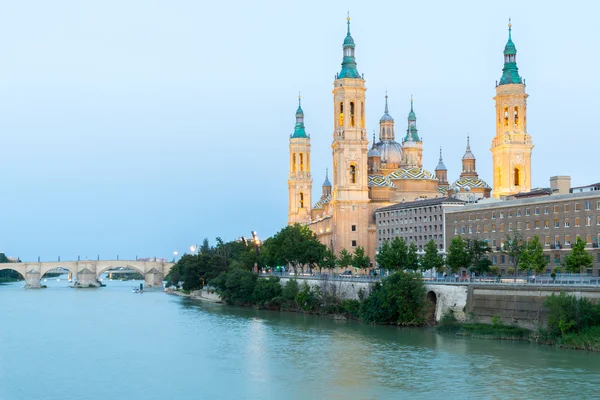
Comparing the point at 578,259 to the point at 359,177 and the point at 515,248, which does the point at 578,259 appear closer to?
the point at 515,248

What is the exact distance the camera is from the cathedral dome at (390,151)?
139 meters

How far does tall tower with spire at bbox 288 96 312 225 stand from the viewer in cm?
16475

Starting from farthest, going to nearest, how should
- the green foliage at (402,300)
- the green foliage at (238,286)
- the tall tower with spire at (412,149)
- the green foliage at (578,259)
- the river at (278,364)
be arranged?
the tall tower with spire at (412,149)
the green foliage at (238,286)
the green foliage at (402,300)
the green foliage at (578,259)
the river at (278,364)

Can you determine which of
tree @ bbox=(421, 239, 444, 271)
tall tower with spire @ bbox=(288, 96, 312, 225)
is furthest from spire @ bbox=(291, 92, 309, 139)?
tree @ bbox=(421, 239, 444, 271)

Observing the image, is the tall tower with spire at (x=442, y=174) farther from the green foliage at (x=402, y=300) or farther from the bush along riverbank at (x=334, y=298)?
the green foliage at (x=402, y=300)

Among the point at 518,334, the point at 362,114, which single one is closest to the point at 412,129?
the point at 362,114

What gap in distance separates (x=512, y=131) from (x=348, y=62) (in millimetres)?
25079

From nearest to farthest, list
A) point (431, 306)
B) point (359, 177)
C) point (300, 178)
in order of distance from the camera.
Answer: point (431, 306) → point (359, 177) → point (300, 178)

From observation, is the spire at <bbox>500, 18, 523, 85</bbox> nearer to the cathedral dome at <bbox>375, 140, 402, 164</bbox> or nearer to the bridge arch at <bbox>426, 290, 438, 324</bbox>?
the cathedral dome at <bbox>375, 140, 402, 164</bbox>

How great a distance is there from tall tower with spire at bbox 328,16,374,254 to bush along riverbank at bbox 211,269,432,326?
17469 millimetres

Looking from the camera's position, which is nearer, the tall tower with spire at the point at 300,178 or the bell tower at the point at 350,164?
the bell tower at the point at 350,164

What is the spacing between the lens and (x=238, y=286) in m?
105

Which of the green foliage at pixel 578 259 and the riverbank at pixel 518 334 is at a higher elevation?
the green foliage at pixel 578 259

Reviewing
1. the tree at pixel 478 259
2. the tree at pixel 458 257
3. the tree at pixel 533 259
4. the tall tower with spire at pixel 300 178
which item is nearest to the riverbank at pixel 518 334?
the tree at pixel 533 259
